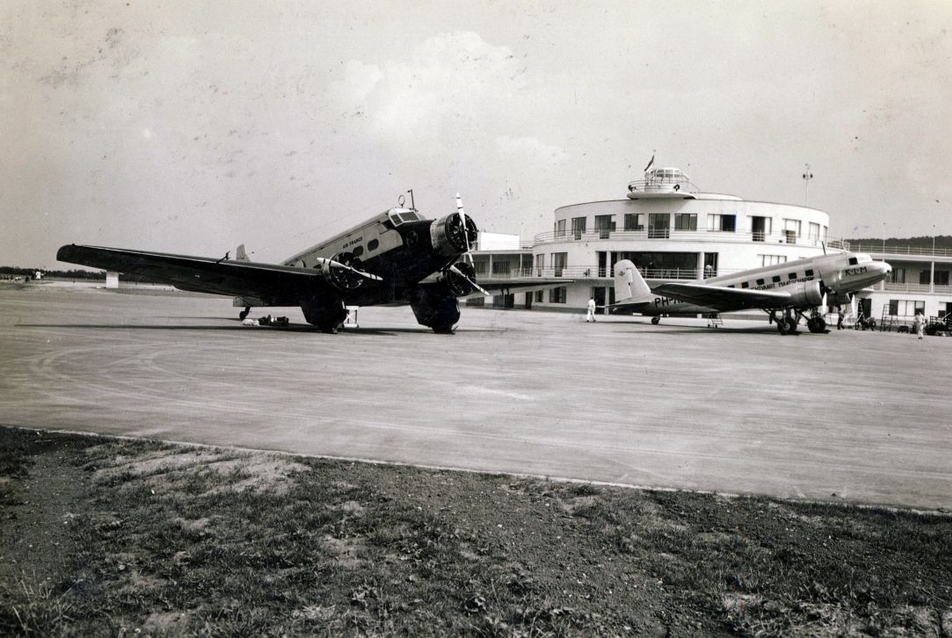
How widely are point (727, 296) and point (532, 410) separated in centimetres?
2838

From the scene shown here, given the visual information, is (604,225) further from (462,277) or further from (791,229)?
(462,277)

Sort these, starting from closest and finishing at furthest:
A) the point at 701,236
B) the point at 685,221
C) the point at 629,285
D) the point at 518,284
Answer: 1. the point at 518,284
2. the point at 629,285
3. the point at 701,236
4. the point at 685,221

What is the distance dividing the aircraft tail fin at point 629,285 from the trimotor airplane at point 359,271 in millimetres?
19735

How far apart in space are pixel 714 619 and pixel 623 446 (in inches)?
163

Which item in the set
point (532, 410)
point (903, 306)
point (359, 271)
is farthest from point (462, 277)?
point (903, 306)

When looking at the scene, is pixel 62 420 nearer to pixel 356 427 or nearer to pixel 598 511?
pixel 356 427

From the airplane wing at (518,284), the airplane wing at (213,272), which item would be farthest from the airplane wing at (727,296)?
the airplane wing at (213,272)

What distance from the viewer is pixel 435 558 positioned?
14.9 feet

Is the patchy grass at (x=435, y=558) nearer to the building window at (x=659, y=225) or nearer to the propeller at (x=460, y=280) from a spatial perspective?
the propeller at (x=460, y=280)

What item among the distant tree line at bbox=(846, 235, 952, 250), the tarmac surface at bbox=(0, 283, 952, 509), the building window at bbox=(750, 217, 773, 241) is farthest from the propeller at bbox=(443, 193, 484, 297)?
the distant tree line at bbox=(846, 235, 952, 250)

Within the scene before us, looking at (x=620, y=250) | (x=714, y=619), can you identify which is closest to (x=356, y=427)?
(x=714, y=619)

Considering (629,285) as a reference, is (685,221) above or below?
above

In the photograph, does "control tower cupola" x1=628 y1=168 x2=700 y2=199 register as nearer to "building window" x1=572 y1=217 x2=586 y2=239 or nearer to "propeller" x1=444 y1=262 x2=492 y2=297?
"building window" x1=572 y1=217 x2=586 y2=239

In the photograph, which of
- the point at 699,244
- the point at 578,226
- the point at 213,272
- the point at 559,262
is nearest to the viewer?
the point at 213,272
